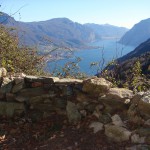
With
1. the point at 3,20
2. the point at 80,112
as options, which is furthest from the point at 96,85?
the point at 3,20

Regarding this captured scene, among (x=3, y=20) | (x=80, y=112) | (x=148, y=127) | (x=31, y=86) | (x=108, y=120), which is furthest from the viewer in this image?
(x=3, y=20)

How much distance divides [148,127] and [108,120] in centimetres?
79

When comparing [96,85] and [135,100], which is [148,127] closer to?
[135,100]

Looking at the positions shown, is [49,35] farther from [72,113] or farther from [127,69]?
[72,113]

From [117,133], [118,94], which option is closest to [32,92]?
[118,94]

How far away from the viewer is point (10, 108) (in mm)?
6629

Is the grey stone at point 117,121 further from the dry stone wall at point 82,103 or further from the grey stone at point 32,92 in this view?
the grey stone at point 32,92

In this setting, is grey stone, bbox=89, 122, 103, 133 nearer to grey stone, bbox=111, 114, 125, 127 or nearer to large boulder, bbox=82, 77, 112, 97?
grey stone, bbox=111, 114, 125, 127

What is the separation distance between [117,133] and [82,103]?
41.3 inches

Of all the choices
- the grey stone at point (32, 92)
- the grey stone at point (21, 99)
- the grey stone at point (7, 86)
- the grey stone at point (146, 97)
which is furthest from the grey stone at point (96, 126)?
the grey stone at point (7, 86)

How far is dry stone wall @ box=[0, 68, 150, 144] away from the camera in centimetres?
552

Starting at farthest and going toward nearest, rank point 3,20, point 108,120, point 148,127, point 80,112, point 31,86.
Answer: point 3,20
point 31,86
point 80,112
point 108,120
point 148,127

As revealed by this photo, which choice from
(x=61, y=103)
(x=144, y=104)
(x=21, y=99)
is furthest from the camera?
(x=21, y=99)

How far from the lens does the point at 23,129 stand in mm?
6355
